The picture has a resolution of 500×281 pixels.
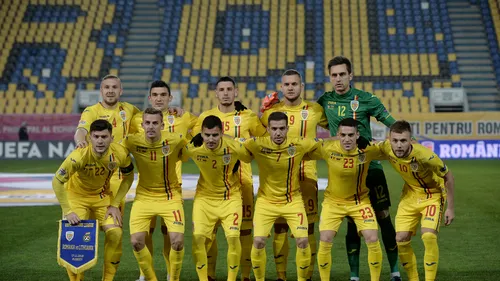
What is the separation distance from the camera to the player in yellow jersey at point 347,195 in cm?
670

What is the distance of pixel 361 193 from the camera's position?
6.98m

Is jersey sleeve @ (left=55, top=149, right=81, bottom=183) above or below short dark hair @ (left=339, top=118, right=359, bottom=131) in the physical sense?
below

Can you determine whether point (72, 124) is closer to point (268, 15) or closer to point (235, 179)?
point (268, 15)

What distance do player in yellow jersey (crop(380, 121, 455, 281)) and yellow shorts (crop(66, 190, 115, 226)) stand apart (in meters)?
2.86

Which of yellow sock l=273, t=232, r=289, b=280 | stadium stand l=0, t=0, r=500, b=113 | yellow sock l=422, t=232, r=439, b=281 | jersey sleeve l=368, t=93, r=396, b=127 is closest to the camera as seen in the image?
yellow sock l=422, t=232, r=439, b=281

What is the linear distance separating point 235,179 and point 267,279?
1208mm

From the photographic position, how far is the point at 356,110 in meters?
7.36

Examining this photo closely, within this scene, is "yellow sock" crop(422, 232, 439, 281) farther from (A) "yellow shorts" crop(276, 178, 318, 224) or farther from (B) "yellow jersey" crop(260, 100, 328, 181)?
(B) "yellow jersey" crop(260, 100, 328, 181)

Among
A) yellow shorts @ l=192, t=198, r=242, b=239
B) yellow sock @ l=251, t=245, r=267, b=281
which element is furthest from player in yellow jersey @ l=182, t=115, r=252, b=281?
yellow sock @ l=251, t=245, r=267, b=281

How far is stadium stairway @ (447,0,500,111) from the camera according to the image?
2758 centimetres

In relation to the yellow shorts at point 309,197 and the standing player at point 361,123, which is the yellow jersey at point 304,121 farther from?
the standing player at point 361,123

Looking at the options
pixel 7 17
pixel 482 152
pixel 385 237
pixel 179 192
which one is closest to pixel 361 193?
pixel 385 237

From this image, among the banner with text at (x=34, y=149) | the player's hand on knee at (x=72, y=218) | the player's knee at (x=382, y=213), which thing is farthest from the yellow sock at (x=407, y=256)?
the banner with text at (x=34, y=149)

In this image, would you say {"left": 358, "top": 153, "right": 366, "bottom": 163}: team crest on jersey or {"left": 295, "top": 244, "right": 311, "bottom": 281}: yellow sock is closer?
{"left": 295, "top": 244, "right": 311, "bottom": 281}: yellow sock
